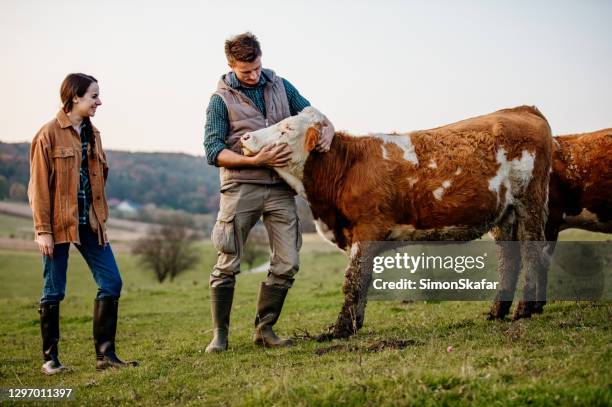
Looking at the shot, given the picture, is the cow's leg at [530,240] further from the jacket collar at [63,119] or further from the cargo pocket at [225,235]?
the jacket collar at [63,119]

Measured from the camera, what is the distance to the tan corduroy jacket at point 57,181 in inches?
260

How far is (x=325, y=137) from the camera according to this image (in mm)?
7367

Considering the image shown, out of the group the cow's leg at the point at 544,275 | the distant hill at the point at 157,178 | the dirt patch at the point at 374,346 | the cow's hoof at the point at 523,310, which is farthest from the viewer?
the distant hill at the point at 157,178

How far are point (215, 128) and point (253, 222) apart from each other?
1.21 meters

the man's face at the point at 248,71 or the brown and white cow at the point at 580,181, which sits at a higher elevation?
the man's face at the point at 248,71

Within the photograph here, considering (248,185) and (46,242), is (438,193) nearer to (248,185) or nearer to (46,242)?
(248,185)

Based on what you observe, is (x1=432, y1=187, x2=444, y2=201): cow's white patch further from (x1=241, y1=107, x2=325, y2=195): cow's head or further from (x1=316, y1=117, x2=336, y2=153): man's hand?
(x1=241, y1=107, x2=325, y2=195): cow's head

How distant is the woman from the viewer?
662cm

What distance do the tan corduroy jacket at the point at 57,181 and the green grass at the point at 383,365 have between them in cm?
165

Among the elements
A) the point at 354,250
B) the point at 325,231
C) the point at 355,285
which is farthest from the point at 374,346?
the point at 325,231

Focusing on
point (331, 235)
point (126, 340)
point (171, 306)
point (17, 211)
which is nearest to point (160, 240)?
point (171, 306)

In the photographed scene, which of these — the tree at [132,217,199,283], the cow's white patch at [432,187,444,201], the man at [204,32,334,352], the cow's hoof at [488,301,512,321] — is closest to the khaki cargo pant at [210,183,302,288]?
the man at [204,32,334,352]

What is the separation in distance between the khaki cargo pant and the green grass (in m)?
0.91

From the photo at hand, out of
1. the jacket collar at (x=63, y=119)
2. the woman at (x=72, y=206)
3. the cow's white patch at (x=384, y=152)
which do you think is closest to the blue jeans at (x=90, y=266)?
the woman at (x=72, y=206)
